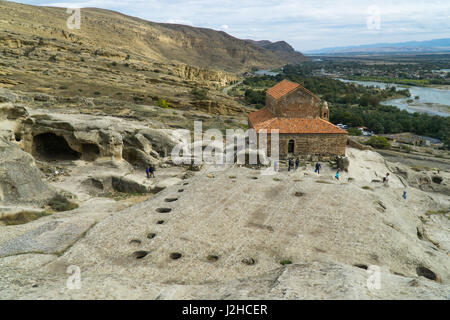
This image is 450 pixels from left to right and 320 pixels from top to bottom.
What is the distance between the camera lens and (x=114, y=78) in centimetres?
4472

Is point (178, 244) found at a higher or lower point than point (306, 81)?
lower

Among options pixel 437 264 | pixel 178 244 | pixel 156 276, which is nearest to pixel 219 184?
pixel 178 244

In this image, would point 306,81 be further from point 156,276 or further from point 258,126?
point 156,276

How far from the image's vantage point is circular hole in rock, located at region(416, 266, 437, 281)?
956cm

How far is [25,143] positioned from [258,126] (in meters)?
17.1

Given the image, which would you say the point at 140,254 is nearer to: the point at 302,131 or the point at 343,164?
the point at 343,164

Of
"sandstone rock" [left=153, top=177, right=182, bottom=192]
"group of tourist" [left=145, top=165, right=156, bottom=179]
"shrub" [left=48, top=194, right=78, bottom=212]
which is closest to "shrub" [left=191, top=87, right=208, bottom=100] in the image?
"group of tourist" [left=145, top=165, right=156, bottom=179]

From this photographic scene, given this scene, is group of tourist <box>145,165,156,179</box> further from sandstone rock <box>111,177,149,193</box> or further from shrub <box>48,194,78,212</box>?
shrub <box>48,194,78,212</box>

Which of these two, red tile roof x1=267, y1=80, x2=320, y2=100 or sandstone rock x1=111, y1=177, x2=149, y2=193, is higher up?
red tile roof x1=267, y1=80, x2=320, y2=100

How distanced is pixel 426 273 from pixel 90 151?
1786 cm

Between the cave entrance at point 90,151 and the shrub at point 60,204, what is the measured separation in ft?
18.4

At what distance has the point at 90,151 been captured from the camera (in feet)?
64.1

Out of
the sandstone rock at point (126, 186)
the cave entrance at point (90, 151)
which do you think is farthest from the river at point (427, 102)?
the cave entrance at point (90, 151)

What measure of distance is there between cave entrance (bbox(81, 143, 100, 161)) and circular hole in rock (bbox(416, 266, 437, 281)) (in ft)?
56.2
